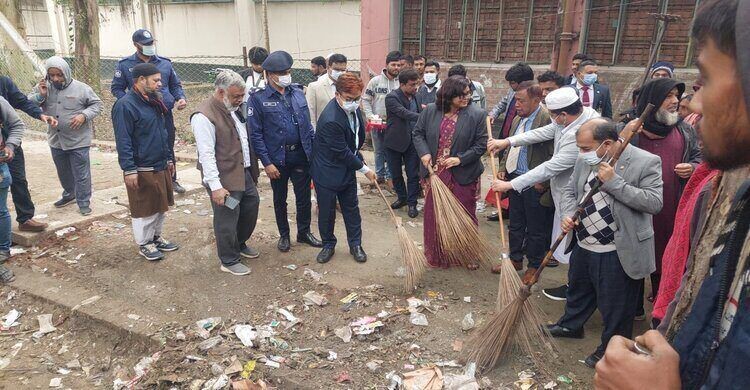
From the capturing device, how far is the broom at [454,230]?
4160 millimetres

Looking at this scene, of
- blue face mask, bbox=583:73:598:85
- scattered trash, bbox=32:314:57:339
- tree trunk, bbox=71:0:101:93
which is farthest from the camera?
tree trunk, bbox=71:0:101:93

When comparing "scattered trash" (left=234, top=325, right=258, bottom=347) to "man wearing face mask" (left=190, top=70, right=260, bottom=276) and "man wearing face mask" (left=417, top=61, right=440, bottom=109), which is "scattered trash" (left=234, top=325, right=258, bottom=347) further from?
"man wearing face mask" (left=417, top=61, right=440, bottom=109)

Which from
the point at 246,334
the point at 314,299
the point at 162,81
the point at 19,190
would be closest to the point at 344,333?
the point at 314,299

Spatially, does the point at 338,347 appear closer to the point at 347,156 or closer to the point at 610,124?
the point at 347,156

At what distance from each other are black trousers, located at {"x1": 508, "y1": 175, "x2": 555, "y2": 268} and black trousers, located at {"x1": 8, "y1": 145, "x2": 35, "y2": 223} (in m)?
4.76

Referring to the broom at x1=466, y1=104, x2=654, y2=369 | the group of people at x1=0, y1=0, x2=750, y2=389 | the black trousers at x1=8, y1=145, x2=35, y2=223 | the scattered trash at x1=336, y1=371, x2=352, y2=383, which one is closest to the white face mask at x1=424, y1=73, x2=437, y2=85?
the group of people at x1=0, y1=0, x2=750, y2=389

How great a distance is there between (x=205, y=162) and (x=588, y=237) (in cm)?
288

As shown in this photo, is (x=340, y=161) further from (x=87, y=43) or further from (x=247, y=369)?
(x=87, y=43)

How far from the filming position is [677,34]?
7.78 meters

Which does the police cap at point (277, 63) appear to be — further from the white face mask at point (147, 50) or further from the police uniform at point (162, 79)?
the white face mask at point (147, 50)

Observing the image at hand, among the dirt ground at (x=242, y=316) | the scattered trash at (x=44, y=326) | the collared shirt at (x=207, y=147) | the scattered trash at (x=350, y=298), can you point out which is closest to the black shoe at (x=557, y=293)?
the dirt ground at (x=242, y=316)

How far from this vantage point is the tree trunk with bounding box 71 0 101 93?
952cm

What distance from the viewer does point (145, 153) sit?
13.6 ft

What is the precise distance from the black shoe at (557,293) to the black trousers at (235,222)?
2.72 metres
